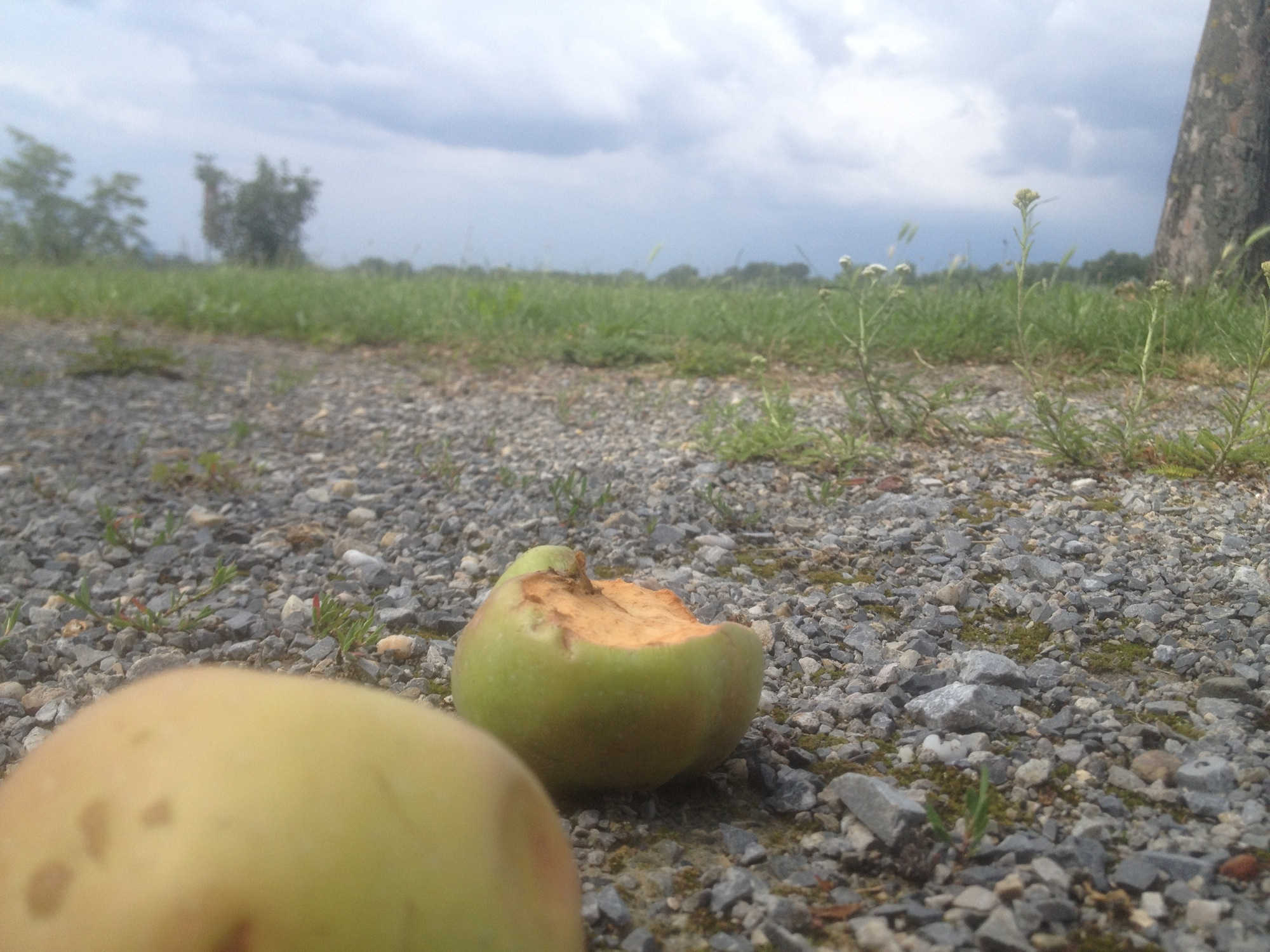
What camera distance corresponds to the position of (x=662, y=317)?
6699 mm

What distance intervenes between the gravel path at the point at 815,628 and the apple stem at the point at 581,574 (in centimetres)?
36

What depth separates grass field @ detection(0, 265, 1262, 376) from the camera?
520cm

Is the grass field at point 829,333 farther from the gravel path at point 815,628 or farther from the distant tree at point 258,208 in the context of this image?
the distant tree at point 258,208

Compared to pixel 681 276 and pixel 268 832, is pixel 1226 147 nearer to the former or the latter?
pixel 681 276

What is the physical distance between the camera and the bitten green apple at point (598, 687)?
143 cm

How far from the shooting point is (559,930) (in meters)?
0.93

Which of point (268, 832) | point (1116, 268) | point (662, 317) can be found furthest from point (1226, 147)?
point (268, 832)

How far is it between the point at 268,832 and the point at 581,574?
36.9 inches

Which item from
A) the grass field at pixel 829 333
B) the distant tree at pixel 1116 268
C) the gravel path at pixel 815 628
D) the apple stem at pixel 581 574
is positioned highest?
the distant tree at pixel 1116 268

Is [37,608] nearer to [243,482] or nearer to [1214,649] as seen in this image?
[243,482]

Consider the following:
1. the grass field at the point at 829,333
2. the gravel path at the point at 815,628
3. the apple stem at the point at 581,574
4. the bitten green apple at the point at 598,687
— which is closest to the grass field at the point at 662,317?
the grass field at the point at 829,333

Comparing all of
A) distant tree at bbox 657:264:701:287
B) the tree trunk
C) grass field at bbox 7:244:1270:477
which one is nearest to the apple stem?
grass field at bbox 7:244:1270:477

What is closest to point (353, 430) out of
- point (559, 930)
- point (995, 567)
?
point (995, 567)

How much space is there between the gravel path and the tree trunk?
2702mm
